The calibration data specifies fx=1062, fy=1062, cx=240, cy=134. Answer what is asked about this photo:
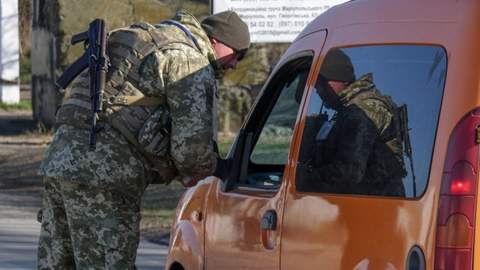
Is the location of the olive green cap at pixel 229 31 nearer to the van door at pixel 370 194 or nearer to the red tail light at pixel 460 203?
the van door at pixel 370 194

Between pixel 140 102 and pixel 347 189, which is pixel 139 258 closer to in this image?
pixel 140 102

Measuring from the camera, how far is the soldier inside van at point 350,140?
3822mm

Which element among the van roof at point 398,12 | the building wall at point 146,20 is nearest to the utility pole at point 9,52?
the building wall at point 146,20

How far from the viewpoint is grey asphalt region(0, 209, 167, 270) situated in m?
9.01

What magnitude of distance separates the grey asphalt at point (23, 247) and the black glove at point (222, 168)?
413 centimetres

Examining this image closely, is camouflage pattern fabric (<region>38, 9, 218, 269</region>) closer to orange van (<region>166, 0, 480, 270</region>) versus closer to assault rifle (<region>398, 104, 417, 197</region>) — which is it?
orange van (<region>166, 0, 480, 270</region>)

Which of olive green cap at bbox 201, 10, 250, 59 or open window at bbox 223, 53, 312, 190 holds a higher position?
olive green cap at bbox 201, 10, 250, 59

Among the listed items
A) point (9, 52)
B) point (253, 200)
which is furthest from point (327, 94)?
point (9, 52)

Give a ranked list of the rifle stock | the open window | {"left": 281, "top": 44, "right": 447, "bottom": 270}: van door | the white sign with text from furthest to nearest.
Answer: the white sign with text → the rifle stock → the open window → {"left": 281, "top": 44, "right": 447, "bottom": 270}: van door

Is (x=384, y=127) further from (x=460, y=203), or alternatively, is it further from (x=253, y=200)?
(x=253, y=200)

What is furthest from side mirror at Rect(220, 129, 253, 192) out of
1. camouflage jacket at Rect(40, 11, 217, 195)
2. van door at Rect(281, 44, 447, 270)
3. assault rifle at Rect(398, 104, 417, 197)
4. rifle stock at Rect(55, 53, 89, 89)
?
assault rifle at Rect(398, 104, 417, 197)

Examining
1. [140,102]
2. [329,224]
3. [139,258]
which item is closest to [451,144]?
[329,224]

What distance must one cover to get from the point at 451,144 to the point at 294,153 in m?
0.94

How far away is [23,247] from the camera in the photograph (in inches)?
388
